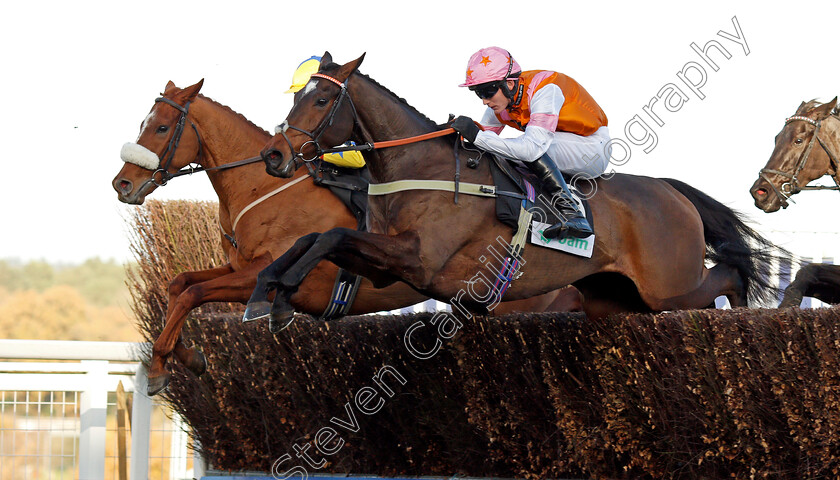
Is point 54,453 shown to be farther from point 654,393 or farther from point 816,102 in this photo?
point 816,102

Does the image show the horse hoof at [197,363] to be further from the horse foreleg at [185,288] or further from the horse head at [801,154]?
the horse head at [801,154]

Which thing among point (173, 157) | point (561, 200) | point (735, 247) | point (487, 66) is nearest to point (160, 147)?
point (173, 157)

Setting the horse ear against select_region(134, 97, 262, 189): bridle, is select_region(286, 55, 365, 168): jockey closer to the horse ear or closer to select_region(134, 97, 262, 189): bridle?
select_region(134, 97, 262, 189): bridle

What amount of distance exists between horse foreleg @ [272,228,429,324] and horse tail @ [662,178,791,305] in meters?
2.10

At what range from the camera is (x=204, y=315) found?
6344mm

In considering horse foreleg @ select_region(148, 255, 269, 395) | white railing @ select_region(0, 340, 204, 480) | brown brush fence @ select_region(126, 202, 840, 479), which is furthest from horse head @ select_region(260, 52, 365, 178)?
white railing @ select_region(0, 340, 204, 480)

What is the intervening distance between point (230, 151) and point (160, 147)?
41cm

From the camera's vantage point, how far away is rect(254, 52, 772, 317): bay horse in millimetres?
3910

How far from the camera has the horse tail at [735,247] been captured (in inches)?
211

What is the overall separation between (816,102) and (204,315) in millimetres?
4400

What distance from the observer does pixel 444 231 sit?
13.4ft

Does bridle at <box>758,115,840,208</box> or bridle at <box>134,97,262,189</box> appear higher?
bridle at <box>134,97,262,189</box>

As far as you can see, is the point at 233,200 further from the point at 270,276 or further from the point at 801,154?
the point at 801,154

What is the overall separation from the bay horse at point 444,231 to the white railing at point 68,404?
303cm
